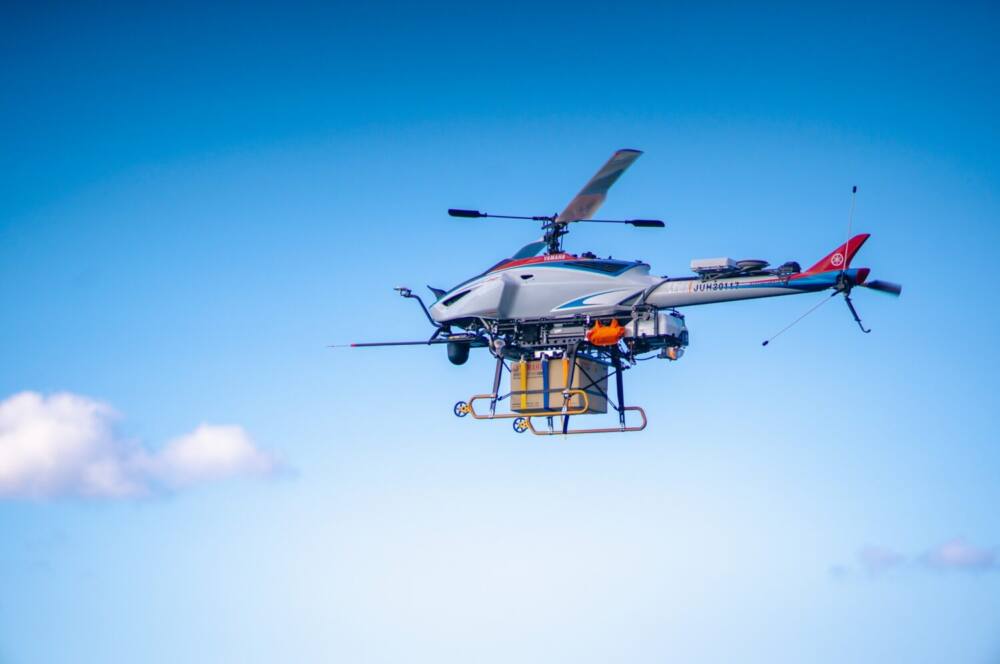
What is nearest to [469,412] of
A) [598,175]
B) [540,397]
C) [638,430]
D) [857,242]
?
[540,397]

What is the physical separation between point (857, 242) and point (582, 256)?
8.00m

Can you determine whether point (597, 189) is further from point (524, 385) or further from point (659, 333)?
point (524, 385)

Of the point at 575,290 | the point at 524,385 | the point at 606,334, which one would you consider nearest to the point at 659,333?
the point at 606,334

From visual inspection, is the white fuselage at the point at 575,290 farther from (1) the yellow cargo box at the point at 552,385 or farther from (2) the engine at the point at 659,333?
(1) the yellow cargo box at the point at 552,385

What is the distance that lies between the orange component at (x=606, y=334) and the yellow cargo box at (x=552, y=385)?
0.90 m

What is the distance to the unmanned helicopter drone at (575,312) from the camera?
4019cm

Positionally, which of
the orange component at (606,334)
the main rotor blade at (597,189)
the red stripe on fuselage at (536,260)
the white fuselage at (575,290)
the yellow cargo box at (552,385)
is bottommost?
the yellow cargo box at (552,385)

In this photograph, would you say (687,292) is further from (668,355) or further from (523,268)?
(523,268)

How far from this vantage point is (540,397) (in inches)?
1635

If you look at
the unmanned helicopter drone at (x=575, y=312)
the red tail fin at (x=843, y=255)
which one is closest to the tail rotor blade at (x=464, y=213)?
the unmanned helicopter drone at (x=575, y=312)

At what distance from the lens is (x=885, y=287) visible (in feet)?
126

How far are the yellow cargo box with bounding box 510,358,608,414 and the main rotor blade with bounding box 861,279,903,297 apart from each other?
26.4 feet

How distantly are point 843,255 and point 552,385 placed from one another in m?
9.05

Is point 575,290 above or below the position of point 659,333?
above
